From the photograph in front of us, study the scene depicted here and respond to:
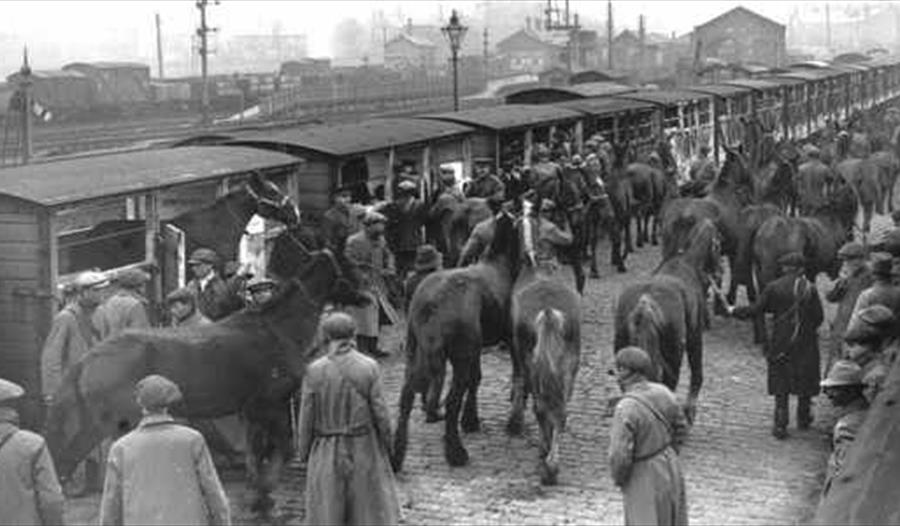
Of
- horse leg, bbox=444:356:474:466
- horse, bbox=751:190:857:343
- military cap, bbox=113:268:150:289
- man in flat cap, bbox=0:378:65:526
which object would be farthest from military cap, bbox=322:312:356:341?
horse, bbox=751:190:857:343

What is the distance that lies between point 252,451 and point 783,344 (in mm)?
4925

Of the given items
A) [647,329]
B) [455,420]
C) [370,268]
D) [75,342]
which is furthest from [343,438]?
[370,268]

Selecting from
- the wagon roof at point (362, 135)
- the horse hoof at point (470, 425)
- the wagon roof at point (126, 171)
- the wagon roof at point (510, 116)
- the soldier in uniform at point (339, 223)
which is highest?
the wagon roof at point (510, 116)

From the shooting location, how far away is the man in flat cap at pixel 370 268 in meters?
12.9

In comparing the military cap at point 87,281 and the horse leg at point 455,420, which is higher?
the military cap at point 87,281

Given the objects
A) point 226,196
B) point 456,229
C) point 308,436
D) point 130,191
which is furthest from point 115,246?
point 308,436

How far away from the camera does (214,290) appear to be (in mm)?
10102

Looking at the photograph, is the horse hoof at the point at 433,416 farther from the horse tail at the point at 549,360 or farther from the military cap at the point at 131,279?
the military cap at the point at 131,279

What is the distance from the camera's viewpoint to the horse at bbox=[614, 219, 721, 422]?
9.70 meters

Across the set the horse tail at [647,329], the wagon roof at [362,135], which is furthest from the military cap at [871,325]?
the wagon roof at [362,135]

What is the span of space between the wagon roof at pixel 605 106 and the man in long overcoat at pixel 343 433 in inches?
683

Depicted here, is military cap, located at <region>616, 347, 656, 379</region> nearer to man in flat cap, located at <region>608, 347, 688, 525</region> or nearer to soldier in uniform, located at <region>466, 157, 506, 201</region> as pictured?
man in flat cap, located at <region>608, 347, 688, 525</region>

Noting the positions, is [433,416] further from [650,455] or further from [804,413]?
[650,455]

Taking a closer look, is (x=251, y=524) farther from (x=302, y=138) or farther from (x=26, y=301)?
(x=302, y=138)
